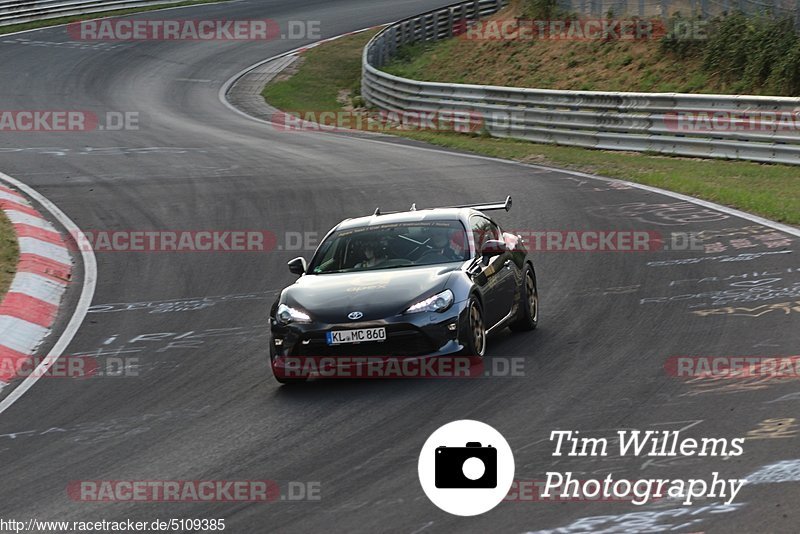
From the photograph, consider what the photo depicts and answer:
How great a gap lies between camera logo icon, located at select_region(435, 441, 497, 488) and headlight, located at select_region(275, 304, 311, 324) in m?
2.65

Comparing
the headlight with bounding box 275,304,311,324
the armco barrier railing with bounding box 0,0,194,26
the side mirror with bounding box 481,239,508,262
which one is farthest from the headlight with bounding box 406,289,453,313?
the armco barrier railing with bounding box 0,0,194,26

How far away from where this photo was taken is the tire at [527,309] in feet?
38.3

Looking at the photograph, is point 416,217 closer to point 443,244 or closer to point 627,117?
point 443,244

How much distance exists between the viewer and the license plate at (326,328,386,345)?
9.87 m

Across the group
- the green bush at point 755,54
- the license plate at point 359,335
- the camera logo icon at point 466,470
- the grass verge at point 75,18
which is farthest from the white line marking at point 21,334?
the grass verge at point 75,18

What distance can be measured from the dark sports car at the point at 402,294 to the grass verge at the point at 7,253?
4.62 m

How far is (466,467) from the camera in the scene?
7355mm

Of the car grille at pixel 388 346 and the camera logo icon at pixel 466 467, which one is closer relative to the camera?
the camera logo icon at pixel 466 467

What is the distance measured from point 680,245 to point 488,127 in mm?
13593

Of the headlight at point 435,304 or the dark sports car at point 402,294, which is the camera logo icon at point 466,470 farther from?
the headlight at point 435,304

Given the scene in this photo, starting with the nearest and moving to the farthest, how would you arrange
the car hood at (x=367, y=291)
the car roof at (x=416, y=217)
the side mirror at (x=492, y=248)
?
the car hood at (x=367, y=291), the side mirror at (x=492, y=248), the car roof at (x=416, y=217)

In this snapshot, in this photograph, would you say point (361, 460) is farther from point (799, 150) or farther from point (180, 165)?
point (180, 165)

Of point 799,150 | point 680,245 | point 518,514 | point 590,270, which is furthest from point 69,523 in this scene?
point 799,150

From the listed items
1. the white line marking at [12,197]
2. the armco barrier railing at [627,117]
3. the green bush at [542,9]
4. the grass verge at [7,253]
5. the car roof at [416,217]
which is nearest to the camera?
the car roof at [416,217]
